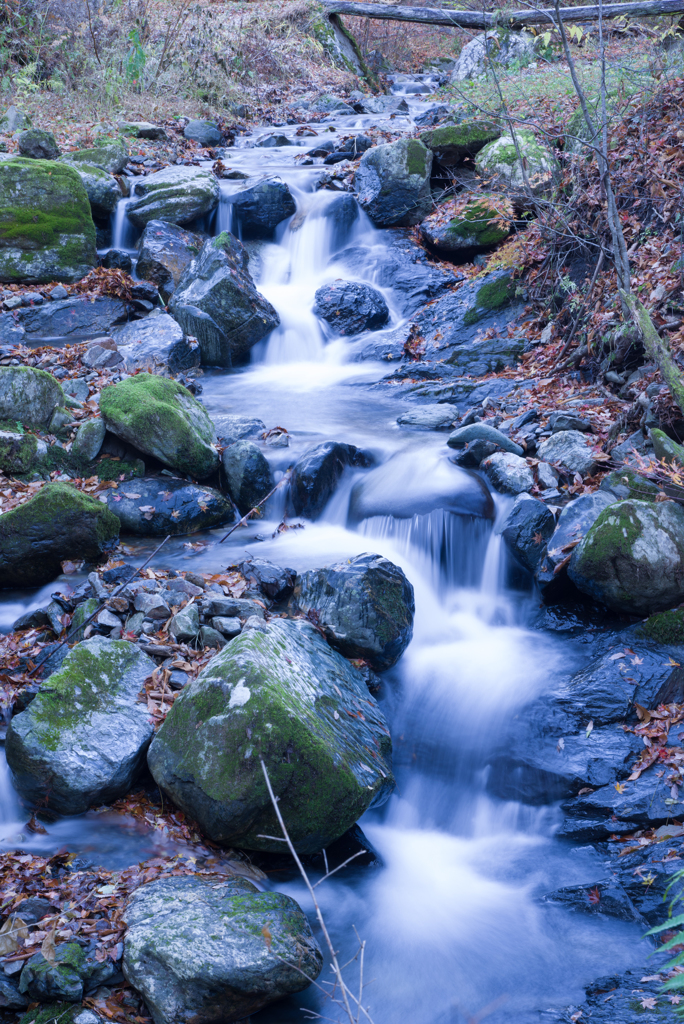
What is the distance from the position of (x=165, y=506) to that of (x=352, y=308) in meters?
5.81

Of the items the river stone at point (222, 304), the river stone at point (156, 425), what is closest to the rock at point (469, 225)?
the river stone at point (222, 304)

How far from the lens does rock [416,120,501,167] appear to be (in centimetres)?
1237

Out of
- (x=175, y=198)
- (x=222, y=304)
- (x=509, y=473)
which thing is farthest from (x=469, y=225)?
(x=509, y=473)

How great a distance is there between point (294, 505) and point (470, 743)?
2.93m

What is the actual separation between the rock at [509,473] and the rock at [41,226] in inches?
283

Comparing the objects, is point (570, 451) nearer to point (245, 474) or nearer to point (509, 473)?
point (509, 473)

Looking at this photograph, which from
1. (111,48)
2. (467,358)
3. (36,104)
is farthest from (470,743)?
(111,48)

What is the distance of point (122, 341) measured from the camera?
9.51m

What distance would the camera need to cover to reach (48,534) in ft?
17.9

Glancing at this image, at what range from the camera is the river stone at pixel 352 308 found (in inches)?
433

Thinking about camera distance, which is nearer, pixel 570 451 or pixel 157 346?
pixel 570 451

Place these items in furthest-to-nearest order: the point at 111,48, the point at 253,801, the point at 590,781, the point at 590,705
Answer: the point at 111,48
the point at 590,705
the point at 590,781
the point at 253,801

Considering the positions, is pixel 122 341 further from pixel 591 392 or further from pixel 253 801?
pixel 253 801

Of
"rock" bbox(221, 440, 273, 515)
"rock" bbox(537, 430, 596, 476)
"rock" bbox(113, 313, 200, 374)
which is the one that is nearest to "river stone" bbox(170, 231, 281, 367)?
"rock" bbox(113, 313, 200, 374)
